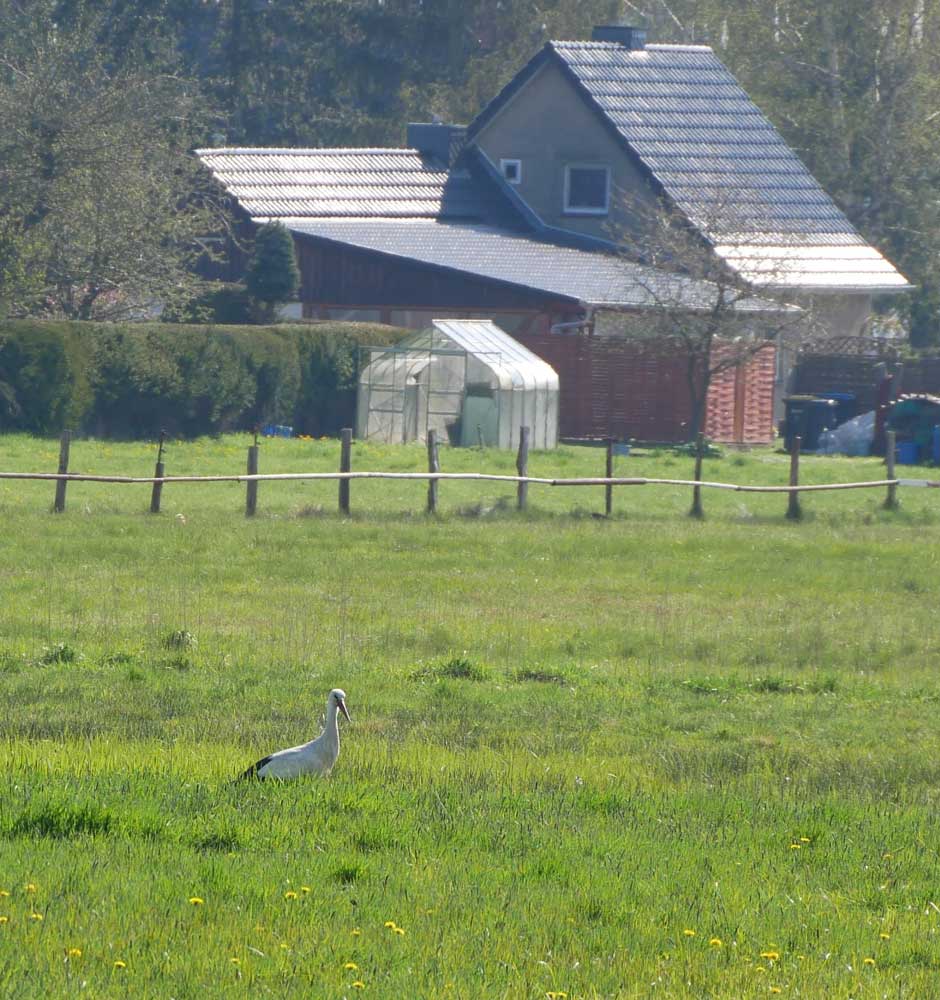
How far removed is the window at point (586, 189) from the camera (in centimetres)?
5069

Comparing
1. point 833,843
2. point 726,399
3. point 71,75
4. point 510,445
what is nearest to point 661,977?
point 833,843

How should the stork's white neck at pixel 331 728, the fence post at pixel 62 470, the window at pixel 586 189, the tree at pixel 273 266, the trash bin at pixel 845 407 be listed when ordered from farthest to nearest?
the window at pixel 586 189, the trash bin at pixel 845 407, the tree at pixel 273 266, the fence post at pixel 62 470, the stork's white neck at pixel 331 728

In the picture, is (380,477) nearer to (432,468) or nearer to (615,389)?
(432,468)

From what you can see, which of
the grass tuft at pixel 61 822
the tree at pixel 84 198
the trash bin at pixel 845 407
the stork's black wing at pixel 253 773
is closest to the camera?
the grass tuft at pixel 61 822

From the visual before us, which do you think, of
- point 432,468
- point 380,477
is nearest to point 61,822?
point 380,477

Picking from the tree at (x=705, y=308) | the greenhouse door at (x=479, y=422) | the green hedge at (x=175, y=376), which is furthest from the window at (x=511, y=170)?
the greenhouse door at (x=479, y=422)

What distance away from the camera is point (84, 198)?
Answer: 1540 inches

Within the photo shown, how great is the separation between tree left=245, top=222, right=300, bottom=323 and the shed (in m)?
3.38

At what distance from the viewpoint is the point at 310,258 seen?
46.4 meters

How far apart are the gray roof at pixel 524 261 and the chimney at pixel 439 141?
15.4ft

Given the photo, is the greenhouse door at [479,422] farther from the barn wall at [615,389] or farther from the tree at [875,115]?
the tree at [875,115]

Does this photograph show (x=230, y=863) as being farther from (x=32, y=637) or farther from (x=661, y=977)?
(x=32, y=637)

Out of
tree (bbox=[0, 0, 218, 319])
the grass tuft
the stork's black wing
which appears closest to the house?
tree (bbox=[0, 0, 218, 319])

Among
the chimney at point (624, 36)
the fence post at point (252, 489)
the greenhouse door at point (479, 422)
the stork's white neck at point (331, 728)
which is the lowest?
the stork's white neck at point (331, 728)
